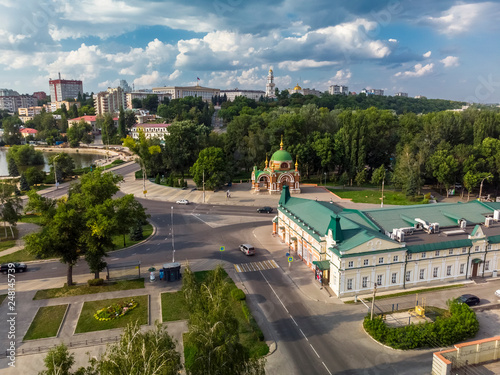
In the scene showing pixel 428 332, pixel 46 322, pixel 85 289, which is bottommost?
pixel 46 322

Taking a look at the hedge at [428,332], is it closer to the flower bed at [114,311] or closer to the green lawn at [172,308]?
the green lawn at [172,308]

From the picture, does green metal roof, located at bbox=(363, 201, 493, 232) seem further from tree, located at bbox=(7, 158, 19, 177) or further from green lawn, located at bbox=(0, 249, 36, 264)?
tree, located at bbox=(7, 158, 19, 177)

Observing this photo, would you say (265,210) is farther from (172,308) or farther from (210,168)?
(172,308)

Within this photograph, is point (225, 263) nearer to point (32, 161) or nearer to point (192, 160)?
point (192, 160)

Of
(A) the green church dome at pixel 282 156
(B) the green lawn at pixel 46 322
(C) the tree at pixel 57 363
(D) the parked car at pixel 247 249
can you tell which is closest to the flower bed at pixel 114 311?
(B) the green lawn at pixel 46 322

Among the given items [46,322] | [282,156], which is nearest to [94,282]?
[46,322]

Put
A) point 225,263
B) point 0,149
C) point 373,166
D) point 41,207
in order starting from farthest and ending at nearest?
point 0,149
point 373,166
point 225,263
point 41,207

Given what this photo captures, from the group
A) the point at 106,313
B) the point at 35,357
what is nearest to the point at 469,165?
the point at 106,313
